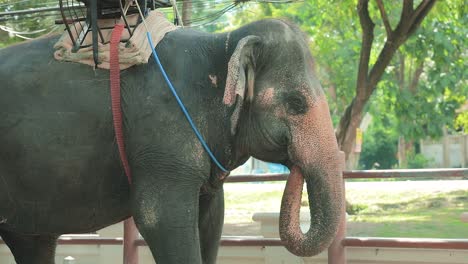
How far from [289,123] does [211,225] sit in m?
0.80

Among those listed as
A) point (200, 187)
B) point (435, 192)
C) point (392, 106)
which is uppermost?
point (200, 187)

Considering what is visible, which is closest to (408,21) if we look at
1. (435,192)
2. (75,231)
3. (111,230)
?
(111,230)

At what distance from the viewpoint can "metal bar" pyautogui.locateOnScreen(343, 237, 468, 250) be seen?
4750 millimetres

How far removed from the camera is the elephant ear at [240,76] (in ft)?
11.1

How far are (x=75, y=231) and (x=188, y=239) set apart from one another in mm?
703

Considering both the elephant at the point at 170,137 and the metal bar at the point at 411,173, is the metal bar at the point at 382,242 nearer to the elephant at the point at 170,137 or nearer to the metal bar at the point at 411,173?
the metal bar at the point at 411,173

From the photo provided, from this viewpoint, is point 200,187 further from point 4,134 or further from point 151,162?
point 4,134

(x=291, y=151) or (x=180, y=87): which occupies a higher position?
(x=180, y=87)

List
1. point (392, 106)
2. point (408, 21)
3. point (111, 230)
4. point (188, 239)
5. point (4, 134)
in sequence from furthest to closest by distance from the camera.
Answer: point (392, 106) → point (408, 21) → point (111, 230) → point (4, 134) → point (188, 239)

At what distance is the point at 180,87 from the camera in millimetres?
3561

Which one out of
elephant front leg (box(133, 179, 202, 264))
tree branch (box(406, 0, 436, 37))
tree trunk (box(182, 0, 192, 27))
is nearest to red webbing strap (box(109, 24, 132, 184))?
elephant front leg (box(133, 179, 202, 264))

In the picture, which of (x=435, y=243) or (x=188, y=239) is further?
(x=435, y=243)

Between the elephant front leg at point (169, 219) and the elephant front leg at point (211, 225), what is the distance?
46cm

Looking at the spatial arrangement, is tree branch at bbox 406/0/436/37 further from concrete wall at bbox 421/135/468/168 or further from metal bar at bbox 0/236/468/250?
concrete wall at bbox 421/135/468/168
